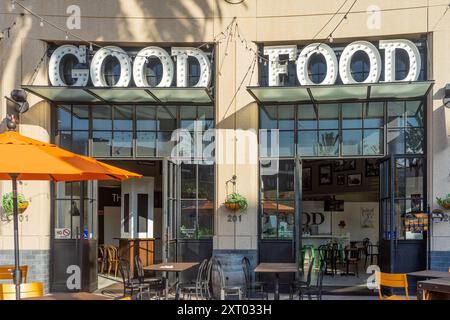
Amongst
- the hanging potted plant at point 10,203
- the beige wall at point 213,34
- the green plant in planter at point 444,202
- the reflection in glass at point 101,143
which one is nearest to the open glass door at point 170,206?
the beige wall at point 213,34

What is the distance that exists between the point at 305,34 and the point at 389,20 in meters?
1.50

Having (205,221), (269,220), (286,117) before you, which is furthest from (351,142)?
(205,221)

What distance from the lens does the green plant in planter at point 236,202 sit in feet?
31.3

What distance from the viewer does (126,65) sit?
32.7 feet

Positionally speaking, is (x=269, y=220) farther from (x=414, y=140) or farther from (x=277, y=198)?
(x=414, y=140)

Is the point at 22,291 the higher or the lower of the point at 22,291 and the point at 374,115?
the lower

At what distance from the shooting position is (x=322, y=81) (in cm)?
973

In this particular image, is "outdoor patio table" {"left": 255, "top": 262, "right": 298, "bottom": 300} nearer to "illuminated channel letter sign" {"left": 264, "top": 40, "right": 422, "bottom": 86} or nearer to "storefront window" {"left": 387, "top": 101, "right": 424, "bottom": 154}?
"storefront window" {"left": 387, "top": 101, "right": 424, "bottom": 154}

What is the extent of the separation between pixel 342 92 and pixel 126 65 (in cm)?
401

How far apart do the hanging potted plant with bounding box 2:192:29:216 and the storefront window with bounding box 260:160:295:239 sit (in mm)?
4351

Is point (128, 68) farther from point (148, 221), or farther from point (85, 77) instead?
point (148, 221)

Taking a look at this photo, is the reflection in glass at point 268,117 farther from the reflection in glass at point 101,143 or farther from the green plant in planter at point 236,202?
the reflection in glass at point 101,143

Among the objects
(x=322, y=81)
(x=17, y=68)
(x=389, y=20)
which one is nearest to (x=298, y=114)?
(x=322, y=81)

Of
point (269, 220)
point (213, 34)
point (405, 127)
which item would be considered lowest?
point (269, 220)
